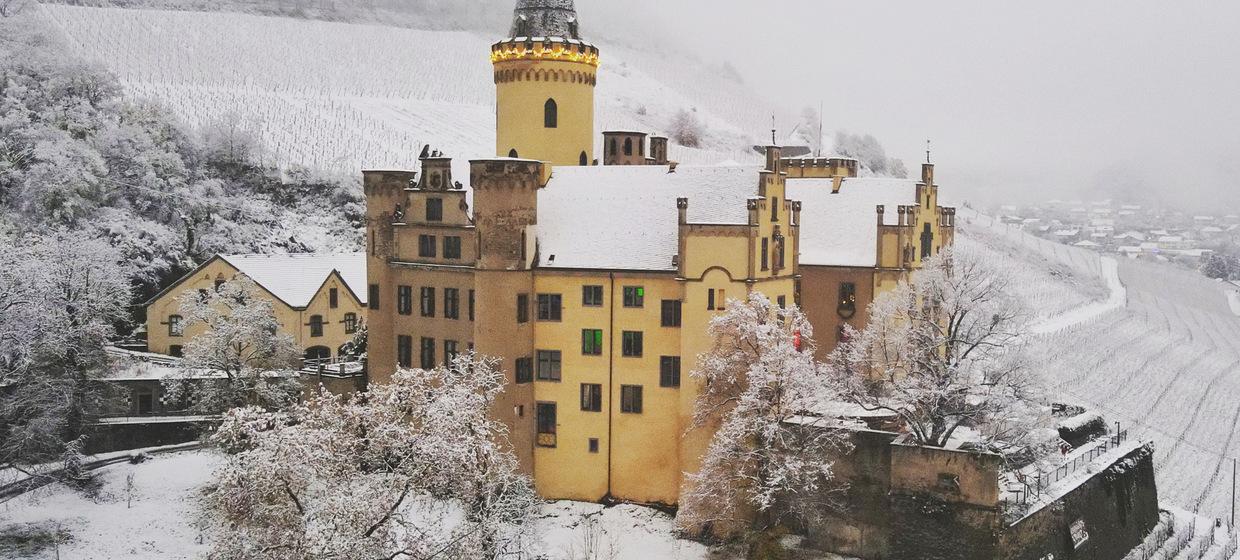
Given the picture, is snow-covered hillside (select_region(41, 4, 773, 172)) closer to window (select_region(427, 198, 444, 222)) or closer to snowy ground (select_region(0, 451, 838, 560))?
window (select_region(427, 198, 444, 222))

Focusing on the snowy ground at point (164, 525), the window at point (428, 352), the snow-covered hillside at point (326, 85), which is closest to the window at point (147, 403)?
the snowy ground at point (164, 525)

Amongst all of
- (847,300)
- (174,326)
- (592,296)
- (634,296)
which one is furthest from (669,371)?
(174,326)

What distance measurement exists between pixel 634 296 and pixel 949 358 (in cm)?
1340

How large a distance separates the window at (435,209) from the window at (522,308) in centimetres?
594

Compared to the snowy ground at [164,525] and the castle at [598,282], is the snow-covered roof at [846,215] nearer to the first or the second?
the castle at [598,282]

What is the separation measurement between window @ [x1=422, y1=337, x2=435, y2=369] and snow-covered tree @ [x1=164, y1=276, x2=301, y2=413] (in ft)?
22.6

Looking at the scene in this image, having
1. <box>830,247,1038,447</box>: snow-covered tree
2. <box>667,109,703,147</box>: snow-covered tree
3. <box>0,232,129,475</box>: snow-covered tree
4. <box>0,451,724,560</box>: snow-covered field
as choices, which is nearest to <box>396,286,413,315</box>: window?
<box>0,451,724,560</box>: snow-covered field

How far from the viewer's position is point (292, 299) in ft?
219

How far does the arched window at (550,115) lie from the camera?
5725 cm

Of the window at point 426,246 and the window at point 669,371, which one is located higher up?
the window at point 426,246

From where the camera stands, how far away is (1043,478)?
46.3 metres

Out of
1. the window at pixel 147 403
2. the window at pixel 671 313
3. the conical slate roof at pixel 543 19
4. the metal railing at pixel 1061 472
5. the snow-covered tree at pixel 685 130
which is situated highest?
the snow-covered tree at pixel 685 130

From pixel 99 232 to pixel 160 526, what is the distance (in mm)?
34525

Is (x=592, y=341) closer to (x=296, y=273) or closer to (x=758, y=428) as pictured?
(x=758, y=428)
